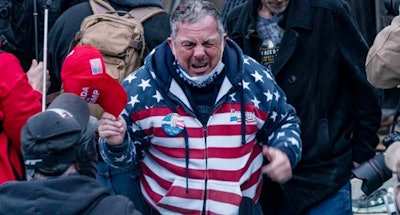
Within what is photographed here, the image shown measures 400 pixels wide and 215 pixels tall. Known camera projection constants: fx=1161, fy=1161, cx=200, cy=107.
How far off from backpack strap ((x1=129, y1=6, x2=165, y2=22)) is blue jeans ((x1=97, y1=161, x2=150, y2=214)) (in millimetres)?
852

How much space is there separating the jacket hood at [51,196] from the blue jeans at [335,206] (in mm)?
2071

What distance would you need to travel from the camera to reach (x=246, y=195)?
513 centimetres

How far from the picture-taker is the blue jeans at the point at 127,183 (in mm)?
5250

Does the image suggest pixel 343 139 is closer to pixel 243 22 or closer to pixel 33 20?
pixel 243 22

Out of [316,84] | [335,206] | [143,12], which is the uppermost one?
[143,12]

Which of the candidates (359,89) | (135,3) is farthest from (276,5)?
(135,3)

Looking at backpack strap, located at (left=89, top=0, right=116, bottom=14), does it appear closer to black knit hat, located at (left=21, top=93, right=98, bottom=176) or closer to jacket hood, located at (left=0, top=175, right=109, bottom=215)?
black knit hat, located at (left=21, top=93, right=98, bottom=176)

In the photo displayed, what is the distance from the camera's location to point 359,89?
5.87 m

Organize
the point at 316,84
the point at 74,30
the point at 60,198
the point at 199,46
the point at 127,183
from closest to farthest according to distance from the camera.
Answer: the point at 60,198 < the point at 199,46 < the point at 127,183 < the point at 316,84 < the point at 74,30

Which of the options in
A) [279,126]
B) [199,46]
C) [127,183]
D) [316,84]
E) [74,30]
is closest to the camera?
[199,46]

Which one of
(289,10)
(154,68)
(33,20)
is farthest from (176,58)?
(33,20)

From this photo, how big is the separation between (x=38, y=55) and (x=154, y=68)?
1515mm

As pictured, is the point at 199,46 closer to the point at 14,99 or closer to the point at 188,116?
the point at 188,116

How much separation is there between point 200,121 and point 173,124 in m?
0.12
